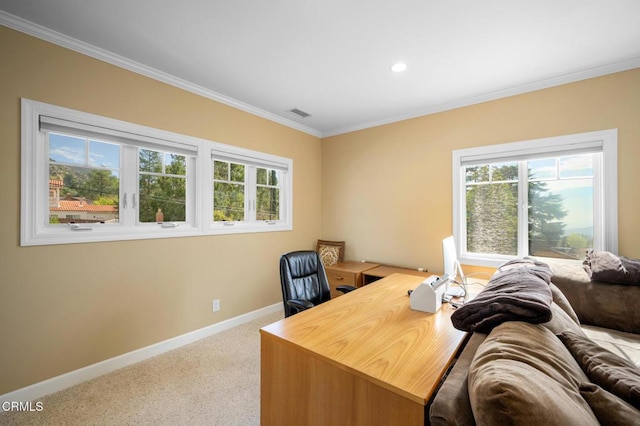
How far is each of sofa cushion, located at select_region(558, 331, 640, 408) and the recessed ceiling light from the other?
222 centimetres

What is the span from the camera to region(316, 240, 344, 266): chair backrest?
13.1 ft

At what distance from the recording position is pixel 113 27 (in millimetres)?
1907

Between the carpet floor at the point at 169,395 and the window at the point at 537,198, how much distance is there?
2598 mm

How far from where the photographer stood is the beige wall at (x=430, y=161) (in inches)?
90.4

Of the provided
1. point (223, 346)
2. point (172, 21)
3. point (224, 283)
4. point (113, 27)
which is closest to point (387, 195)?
point (224, 283)

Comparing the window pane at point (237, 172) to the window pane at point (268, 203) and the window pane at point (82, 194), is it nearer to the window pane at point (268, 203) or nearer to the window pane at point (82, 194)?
the window pane at point (268, 203)

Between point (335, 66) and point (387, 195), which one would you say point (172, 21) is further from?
point (387, 195)

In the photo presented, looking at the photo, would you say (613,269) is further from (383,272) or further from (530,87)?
(383,272)

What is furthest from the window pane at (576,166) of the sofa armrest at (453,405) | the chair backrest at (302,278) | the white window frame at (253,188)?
the white window frame at (253,188)

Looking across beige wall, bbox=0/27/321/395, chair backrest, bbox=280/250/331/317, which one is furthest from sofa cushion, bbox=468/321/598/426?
beige wall, bbox=0/27/321/395

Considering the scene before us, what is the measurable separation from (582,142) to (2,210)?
4.63 m

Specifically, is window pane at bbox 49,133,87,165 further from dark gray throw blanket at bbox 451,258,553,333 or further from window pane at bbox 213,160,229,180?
dark gray throw blanket at bbox 451,258,553,333

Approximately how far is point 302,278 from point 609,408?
1915 mm

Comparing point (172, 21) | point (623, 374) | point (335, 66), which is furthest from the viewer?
point (335, 66)
